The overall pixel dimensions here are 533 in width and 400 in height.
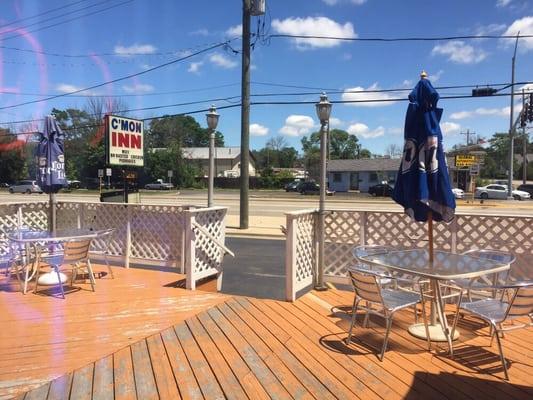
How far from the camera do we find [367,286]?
3922 mm

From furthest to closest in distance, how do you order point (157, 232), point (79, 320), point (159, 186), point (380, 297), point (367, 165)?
point (159, 186), point (367, 165), point (157, 232), point (79, 320), point (380, 297)

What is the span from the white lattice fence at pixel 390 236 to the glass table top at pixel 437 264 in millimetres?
922

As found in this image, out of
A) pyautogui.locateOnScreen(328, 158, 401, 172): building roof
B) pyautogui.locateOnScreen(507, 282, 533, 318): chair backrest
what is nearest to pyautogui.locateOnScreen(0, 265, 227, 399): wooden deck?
pyautogui.locateOnScreen(507, 282, 533, 318): chair backrest

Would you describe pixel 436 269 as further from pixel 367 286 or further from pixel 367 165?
pixel 367 165

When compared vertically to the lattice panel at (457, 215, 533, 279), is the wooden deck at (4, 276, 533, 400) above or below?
below

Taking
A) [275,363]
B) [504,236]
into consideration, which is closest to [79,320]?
[275,363]

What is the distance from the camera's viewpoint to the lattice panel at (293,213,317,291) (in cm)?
575

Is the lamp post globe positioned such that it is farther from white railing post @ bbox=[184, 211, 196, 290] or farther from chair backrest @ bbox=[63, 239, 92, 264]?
chair backrest @ bbox=[63, 239, 92, 264]

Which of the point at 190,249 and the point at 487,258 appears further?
the point at 190,249

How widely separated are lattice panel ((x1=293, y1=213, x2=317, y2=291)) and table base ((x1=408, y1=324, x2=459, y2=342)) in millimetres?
1665

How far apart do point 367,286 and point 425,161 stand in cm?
130

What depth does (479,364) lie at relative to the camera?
12.4ft

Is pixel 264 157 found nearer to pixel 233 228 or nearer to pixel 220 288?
pixel 233 228

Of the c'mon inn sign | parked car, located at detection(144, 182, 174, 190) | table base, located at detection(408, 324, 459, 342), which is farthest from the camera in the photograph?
parked car, located at detection(144, 182, 174, 190)
